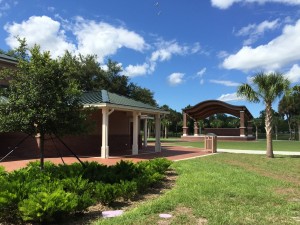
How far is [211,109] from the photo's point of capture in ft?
190

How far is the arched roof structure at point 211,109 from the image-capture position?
177 feet

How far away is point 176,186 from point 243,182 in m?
2.22

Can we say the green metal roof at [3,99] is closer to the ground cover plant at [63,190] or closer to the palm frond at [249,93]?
the ground cover plant at [63,190]

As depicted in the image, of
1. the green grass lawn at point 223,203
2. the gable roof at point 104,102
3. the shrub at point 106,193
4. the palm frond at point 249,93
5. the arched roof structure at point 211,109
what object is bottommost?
the green grass lawn at point 223,203

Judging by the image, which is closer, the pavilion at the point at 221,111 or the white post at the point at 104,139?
the white post at the point at 104,139

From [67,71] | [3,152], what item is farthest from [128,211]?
[3,152]

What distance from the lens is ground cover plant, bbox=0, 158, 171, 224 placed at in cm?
560

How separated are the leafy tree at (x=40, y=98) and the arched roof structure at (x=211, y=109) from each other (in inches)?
1833

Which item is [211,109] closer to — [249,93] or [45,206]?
[249,93]

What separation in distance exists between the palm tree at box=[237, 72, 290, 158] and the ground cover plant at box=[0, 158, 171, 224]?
1211cm

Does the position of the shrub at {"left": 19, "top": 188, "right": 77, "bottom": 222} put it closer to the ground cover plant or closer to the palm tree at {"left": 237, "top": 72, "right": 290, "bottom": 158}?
the ground cover plant

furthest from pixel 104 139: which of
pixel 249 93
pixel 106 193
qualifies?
pixel 106 193

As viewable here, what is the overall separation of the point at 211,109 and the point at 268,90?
Result: 3776 centimetres

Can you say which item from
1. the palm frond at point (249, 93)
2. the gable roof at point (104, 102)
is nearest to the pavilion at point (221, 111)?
the palm frond at point (249, 93)
